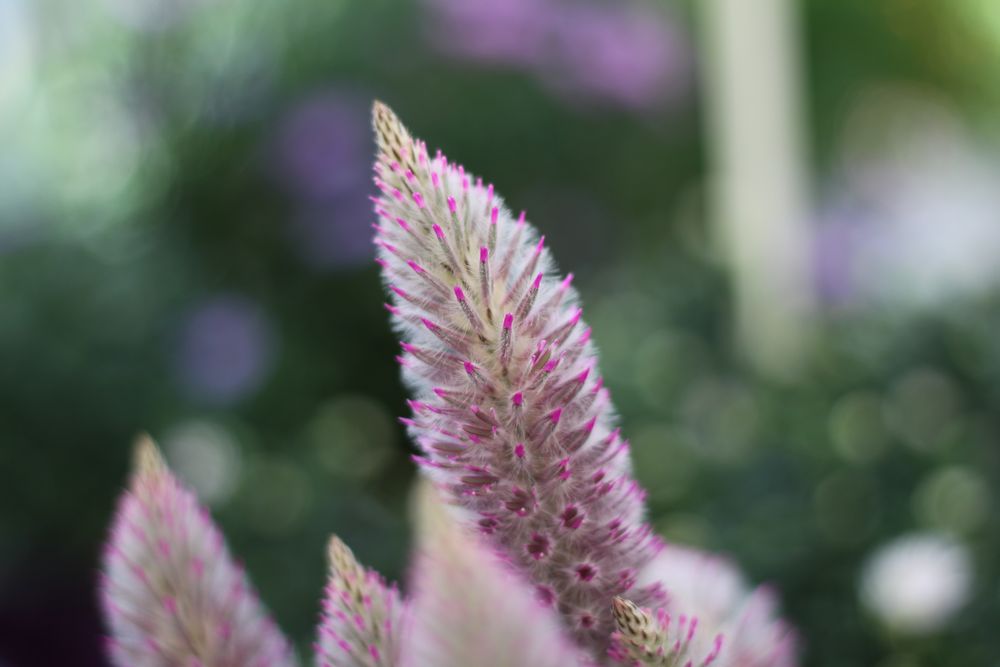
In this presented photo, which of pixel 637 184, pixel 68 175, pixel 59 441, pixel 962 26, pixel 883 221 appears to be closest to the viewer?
pixel 59 441

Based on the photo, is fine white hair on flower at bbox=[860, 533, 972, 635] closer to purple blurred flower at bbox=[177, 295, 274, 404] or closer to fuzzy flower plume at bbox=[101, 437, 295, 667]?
fuzzy flower plume at bbox=[101, 437, 295, 667]

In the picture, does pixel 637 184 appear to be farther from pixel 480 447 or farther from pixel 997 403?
pixel 480 447

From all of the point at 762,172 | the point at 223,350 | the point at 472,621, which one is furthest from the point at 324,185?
the point at 472,621

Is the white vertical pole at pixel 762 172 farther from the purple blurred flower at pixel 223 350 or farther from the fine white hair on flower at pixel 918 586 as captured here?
the purple blurred flower at pixel 223 350

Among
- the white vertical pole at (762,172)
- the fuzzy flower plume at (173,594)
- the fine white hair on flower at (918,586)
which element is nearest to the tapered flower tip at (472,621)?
the fuzzy flower plume at (173,594)

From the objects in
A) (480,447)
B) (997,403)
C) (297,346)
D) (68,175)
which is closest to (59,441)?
(297,346)

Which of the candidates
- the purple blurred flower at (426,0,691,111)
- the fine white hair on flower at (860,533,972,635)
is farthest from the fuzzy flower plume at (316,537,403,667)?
the purple blurred flower at (426,0,691,111)

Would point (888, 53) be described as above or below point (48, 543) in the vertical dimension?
above
